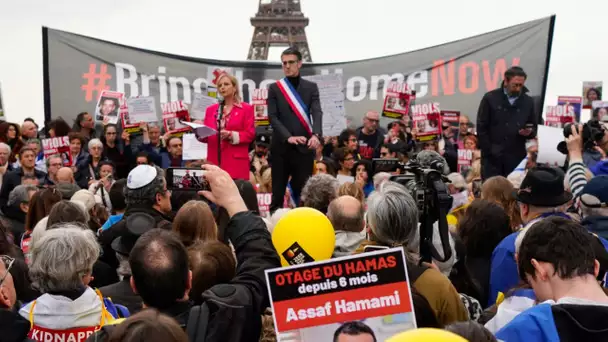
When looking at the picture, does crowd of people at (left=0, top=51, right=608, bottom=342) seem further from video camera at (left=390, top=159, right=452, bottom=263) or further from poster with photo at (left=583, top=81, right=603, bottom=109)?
poster with photo at (left=583, top=81, right=603, bottom=109)

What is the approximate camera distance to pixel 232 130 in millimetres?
10055

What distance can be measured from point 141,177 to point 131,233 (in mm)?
1300

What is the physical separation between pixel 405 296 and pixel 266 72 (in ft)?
51.6

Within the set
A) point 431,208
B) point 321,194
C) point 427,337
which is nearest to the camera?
point 427,337

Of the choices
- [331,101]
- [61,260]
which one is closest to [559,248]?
[61,260]

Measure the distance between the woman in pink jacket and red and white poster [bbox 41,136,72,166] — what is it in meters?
4.53

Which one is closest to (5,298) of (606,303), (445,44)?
(606,303)

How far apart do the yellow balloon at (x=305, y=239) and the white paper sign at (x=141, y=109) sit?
1051cm

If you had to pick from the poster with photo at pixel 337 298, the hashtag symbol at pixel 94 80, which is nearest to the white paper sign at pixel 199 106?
the hashtag symbol at pixel 94 80

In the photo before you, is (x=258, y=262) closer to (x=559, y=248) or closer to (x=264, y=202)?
(x=559, y=248)

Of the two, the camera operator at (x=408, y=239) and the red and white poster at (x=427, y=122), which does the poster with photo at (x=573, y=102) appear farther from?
the camera operator at (x=408, y=239)

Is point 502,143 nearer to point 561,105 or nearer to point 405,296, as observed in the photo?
point 561,105

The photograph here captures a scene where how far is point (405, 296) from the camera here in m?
3.38

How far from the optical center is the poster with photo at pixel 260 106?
1711 cm
